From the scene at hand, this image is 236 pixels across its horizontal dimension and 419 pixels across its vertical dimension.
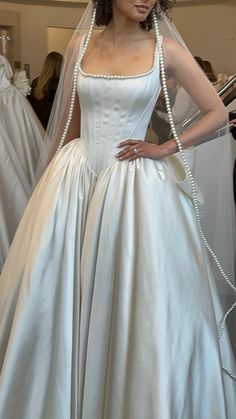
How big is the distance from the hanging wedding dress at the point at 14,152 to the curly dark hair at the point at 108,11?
1.06m

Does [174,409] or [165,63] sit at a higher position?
[165,63]

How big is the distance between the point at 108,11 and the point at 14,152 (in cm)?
121

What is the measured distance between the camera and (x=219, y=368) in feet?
3.62

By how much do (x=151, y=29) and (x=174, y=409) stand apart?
0.83m

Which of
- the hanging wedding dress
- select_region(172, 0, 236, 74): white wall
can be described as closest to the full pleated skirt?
the hanging wedding dress

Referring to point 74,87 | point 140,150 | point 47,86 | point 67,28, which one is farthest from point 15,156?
point 67,28

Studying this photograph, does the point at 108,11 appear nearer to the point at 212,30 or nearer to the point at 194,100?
the point at 194,100

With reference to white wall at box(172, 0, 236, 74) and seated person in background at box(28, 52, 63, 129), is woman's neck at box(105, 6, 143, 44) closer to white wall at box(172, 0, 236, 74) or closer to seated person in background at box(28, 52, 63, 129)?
seated person in background at box(28, 52, 63, 129)

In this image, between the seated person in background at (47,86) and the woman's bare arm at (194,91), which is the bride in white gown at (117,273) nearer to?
the woman's bare arm at (194,91)

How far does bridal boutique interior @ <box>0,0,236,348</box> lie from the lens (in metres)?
3.75

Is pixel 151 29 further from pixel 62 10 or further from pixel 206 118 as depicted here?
pixel 62 10

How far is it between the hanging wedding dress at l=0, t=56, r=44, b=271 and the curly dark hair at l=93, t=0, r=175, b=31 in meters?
1.06

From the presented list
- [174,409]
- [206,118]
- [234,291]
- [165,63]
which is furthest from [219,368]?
[165,63]

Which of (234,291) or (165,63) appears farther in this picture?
(234,291)
